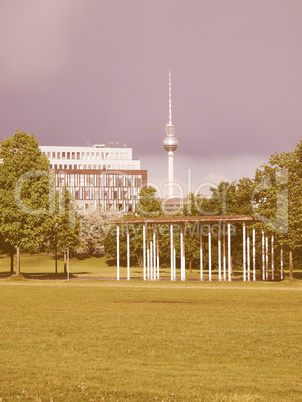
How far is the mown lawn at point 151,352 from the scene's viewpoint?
12.7 meters

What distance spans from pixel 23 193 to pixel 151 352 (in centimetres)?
4285

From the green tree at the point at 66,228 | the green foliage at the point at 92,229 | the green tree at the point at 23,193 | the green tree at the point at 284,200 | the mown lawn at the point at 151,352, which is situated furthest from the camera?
the green foliage at the point at 92,229

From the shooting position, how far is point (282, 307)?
3052 centimetres

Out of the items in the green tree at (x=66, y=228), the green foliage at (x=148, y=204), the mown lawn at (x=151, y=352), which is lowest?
the mown lawn at (x=151, y=352)

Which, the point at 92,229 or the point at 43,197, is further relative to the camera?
the point at 92,229

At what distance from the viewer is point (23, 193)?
58.2m

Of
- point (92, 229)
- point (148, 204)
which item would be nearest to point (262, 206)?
point (148, 204)

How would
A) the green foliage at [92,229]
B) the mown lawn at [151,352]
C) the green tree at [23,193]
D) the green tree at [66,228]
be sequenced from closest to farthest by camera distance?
the mown lawn at [151,352], the green tree at [23,193], the green tree at [66,228], the green foliage at [92,229]

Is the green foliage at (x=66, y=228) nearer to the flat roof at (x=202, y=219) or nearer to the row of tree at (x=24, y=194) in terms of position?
the row of tree at (x=24, y=194)

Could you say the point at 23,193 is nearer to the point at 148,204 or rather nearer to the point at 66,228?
the point at 66,228

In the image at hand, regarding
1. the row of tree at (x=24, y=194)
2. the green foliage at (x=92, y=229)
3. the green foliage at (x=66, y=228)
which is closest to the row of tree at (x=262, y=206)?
the green foliage at (x=66, y=228)

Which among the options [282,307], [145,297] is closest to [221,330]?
[282,307]

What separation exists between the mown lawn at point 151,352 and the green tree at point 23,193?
1036 inches

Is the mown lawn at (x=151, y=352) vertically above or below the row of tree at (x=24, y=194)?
below
